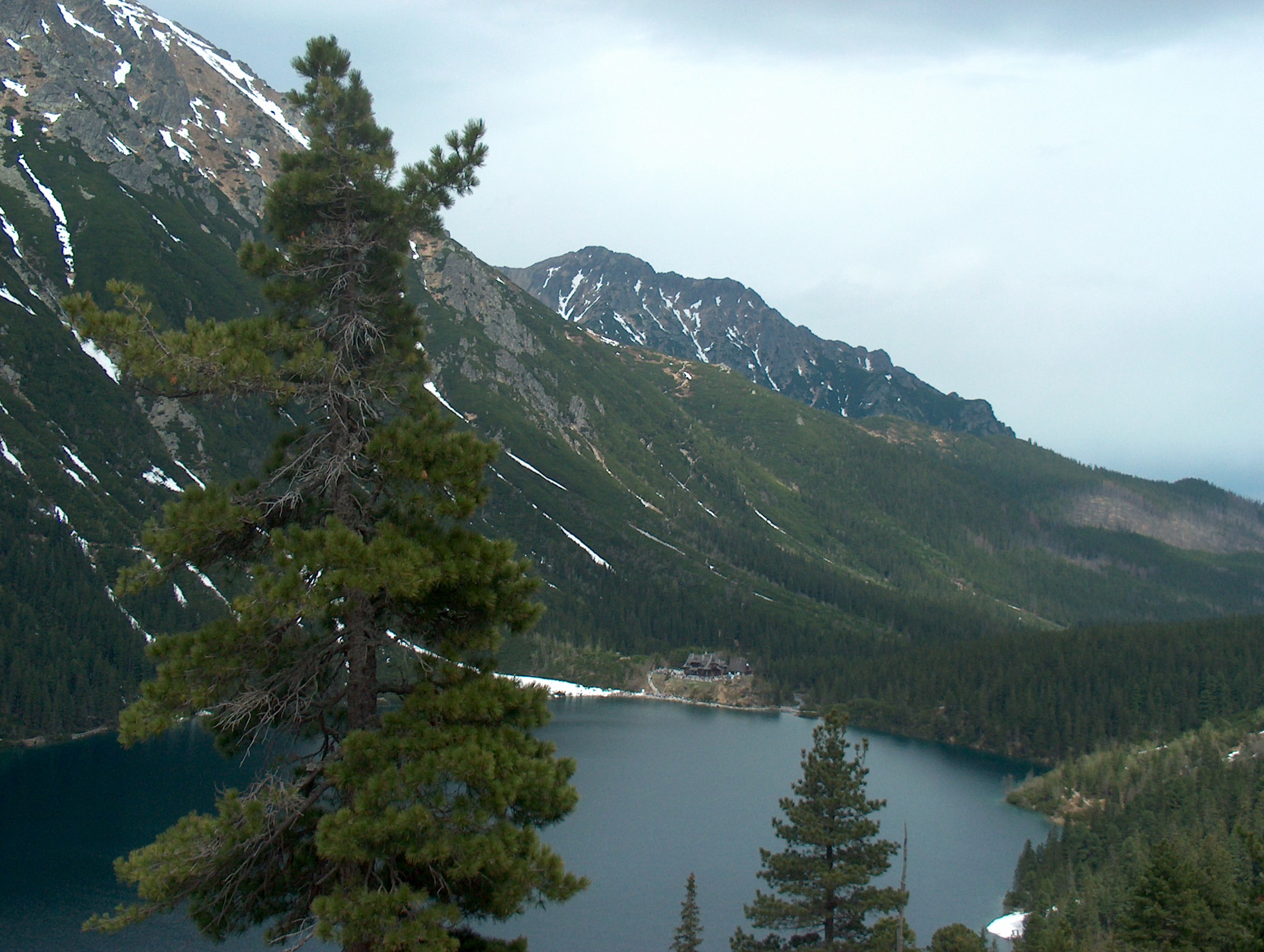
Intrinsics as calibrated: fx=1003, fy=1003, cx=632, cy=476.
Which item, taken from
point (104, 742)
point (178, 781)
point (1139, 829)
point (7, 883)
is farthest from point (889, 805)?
point (104, 742)

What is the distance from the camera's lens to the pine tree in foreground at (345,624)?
458 inches

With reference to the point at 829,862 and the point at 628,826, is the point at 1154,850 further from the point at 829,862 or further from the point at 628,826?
the point at 628,826

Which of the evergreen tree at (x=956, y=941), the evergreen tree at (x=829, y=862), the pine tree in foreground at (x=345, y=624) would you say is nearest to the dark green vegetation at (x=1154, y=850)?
the evergreen tree at (x=956, y=941)

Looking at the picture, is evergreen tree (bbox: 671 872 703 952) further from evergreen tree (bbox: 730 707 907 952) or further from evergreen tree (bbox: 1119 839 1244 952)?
evergreen tree (bbox: 1119 839 1244 952)

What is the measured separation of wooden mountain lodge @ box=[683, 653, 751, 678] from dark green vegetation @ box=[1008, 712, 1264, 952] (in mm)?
69763

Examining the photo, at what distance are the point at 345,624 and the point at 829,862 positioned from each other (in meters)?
22.3

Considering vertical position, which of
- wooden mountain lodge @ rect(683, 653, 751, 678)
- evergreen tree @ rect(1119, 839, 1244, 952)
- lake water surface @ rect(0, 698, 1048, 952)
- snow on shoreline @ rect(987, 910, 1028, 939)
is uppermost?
evergreen tree @ rect(1119, 839, 1244, 952)

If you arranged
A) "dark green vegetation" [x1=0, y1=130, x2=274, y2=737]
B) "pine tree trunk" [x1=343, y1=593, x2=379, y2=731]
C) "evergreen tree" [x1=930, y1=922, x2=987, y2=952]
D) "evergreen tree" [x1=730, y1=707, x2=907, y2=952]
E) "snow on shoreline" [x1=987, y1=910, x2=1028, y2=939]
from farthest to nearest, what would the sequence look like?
"dark green vegetation" [x1=0, y1=130, x2=274, y2=737] → "snow on shoreline" [x1=987, y1=910, x2=1028, y2=939] → "evergreen tree" [x1=930, y1=922, x2=987, y2=952] → "evergreen tree" [x1=730, y1=707, x2=907, y2=952] → "pine tree trunk" [x1=343, y1=593, x2=379, y2=731]

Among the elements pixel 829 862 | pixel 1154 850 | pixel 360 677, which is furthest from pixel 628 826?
pixel 360 677

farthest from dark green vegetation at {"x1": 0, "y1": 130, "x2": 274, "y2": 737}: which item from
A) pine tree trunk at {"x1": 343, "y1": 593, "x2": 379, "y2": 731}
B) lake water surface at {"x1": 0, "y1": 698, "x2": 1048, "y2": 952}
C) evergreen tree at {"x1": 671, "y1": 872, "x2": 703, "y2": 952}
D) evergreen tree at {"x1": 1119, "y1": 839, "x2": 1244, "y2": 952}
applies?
pine tree trunk at {"x1": 343, "y1": 593, "x2": 379, "y2": 731}

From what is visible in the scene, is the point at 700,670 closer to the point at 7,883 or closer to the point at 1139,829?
the point at 1139,829

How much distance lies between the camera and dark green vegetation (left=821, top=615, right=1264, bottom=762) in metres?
130

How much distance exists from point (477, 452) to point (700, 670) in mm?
170809

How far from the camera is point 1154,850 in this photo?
32094 mm
